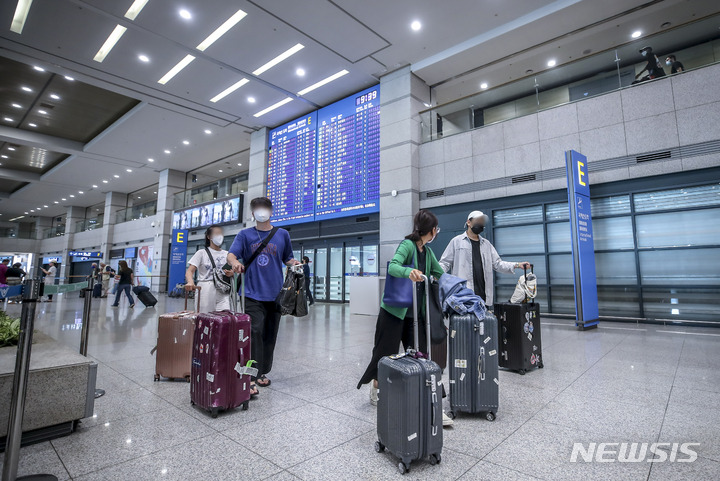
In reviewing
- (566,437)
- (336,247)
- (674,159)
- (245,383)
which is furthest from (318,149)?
(566,437)

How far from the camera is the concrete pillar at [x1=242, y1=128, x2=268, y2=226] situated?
44.7 ft

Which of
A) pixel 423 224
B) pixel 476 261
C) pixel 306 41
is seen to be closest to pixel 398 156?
pixel 306 41

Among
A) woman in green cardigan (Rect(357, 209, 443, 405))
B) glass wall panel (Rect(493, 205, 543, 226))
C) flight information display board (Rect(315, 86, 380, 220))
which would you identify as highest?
flight information display board (Rect(315, 86, 380, 220))

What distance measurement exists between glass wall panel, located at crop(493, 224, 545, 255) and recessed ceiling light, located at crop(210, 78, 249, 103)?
862cm

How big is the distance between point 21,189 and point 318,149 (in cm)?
2466

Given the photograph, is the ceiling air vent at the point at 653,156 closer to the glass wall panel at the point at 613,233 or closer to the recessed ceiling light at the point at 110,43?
the glass wall panel at the point at 613,233

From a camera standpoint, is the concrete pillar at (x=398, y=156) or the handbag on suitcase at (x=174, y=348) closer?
the handbag on suitcase at (x=174, y=348)

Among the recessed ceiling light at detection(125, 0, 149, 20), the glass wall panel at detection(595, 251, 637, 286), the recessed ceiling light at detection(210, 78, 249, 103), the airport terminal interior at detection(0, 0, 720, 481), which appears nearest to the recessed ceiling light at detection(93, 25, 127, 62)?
the airport terminal interior at detection(0, 0, 720, 481)

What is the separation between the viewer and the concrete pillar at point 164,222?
18.6 metres

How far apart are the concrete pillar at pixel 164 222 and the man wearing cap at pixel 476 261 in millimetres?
18974

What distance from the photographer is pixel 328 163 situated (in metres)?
11.3

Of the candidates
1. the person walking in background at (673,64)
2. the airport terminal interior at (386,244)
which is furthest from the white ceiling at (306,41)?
the person walking in background at (673,64)

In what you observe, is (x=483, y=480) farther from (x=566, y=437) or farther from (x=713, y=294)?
(x=713, y=294)

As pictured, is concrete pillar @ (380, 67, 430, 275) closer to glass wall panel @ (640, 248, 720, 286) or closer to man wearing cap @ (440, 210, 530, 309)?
glass wall panel @ (640, 248, 720, 286)
